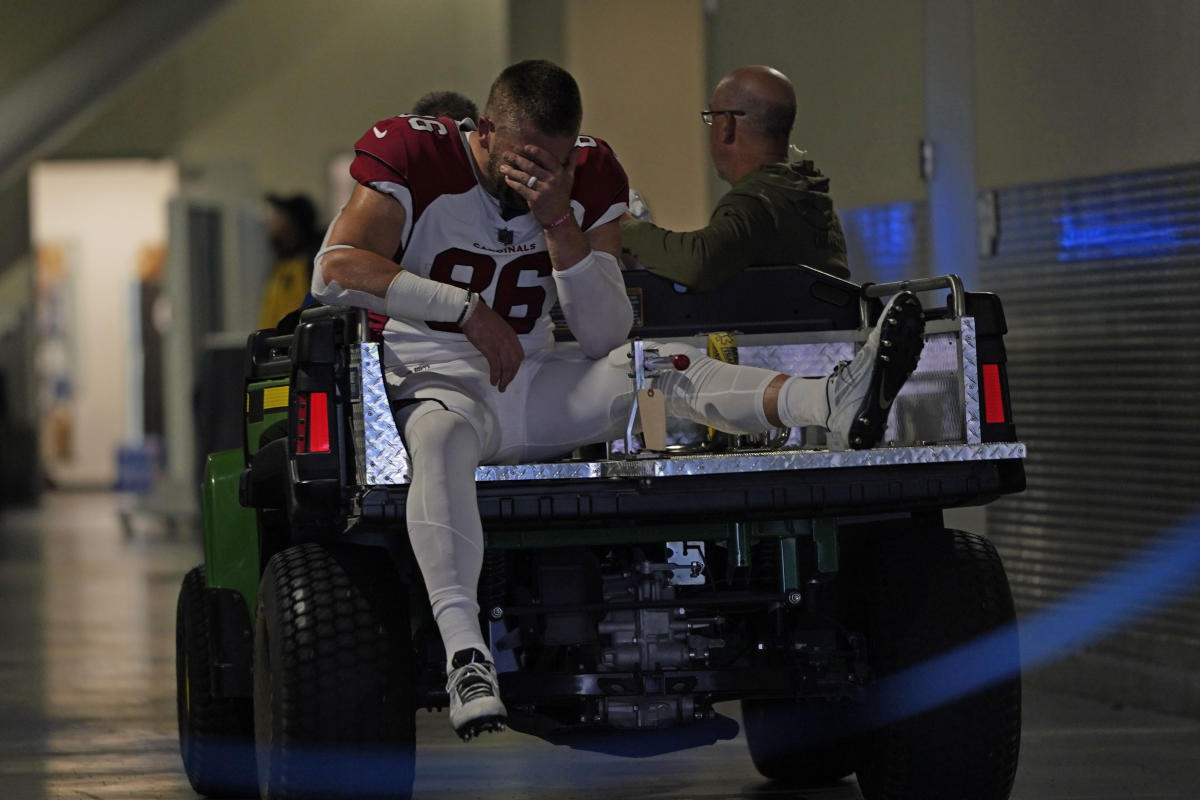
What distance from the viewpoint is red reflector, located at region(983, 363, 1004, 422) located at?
13.7 ft

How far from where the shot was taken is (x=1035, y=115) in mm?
6961

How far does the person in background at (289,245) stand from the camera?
31.8 ft

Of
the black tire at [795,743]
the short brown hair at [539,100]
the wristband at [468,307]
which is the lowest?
the black tire at [795,743]

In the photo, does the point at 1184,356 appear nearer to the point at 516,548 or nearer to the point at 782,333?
the point at 782,333

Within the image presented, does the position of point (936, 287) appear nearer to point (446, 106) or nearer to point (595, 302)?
point (595, 302)

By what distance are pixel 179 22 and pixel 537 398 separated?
448 inches

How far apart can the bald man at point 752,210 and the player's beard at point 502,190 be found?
0.72m

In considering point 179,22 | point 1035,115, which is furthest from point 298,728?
point 179,22

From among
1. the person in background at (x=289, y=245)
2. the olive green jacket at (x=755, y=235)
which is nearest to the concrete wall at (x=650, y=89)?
the person in background at (x=289, y=245)

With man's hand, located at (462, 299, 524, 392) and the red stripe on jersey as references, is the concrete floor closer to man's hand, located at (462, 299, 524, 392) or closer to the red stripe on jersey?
man's hand, located at (462, 299, 524, 392)

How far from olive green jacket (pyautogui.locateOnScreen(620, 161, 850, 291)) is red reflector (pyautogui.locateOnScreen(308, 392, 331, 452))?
1.23 metres

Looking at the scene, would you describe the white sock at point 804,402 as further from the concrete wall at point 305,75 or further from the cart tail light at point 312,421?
the concrete wall at point 305,75

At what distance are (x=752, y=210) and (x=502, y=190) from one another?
1.00 meters

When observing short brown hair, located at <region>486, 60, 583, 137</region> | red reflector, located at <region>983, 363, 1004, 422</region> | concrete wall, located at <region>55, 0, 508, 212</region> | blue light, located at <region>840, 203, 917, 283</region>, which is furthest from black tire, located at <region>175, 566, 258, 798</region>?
concrete wall, located at <region>55, 0, 508, 212</region>
